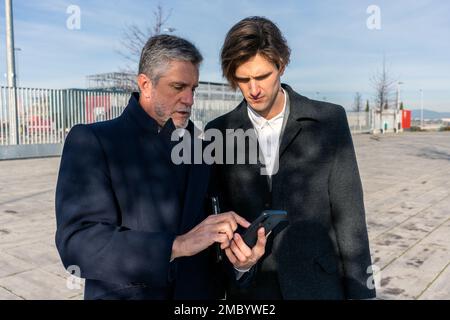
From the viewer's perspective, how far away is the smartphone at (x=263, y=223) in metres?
1.29

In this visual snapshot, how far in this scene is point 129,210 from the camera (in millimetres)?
1291

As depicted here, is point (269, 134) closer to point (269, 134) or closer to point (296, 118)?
point (269, 134)

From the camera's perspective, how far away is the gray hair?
1.44 meters

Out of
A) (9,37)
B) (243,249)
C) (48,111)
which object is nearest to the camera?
(243,249)

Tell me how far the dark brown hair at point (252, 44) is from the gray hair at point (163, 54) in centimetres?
21

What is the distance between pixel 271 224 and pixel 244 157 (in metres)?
0.52

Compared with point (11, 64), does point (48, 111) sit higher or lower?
lower

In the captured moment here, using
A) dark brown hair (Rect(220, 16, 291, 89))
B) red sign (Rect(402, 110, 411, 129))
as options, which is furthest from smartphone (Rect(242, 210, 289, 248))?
red sign (Rect(402, 110, 411, 129))

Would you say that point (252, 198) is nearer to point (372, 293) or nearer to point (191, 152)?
point (191, 152)

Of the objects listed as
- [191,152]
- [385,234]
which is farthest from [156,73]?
[385,234]

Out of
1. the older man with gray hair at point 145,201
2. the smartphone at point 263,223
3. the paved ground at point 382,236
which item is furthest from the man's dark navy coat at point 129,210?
the paved ground at point 382,236

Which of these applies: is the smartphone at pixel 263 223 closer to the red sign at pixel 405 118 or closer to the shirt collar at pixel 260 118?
the shirt collar at pixel 260 118

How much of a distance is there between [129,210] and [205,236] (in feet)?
0.99

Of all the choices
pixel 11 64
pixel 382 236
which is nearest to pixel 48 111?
pixel 11 64
